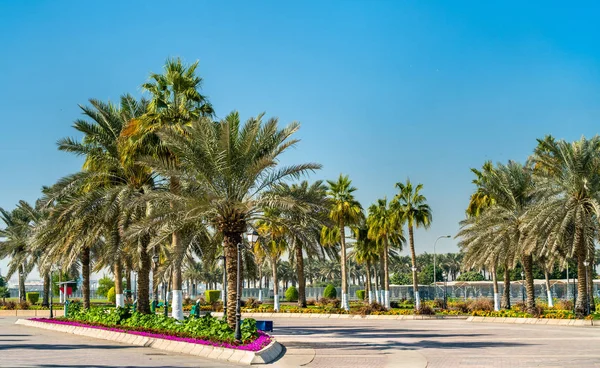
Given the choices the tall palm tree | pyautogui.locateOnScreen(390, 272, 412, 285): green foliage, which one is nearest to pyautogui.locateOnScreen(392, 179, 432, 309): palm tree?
the tall palm tree

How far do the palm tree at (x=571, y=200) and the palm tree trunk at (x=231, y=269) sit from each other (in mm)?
18348

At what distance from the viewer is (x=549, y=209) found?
A: 3531 centimetres

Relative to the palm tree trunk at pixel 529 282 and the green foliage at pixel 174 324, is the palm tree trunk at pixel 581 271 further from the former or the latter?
the green foliage at pixel 174 324

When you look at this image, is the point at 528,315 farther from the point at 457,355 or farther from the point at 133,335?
the point at 133,335

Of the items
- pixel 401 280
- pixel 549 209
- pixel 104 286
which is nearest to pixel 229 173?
pixel 549 209

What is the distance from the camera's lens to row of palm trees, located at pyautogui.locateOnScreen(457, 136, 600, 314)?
35.2m

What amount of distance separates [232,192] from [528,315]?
23151 millimetres

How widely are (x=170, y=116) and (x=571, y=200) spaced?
2074 centimetres

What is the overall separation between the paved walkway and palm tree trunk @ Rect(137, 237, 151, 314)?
9.53 feet

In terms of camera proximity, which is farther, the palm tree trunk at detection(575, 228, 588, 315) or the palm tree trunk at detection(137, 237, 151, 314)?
the palm tree trunk at detection(575, 228, 588, 315)

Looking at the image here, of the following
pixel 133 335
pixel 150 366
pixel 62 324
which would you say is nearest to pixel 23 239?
pixel 62 324

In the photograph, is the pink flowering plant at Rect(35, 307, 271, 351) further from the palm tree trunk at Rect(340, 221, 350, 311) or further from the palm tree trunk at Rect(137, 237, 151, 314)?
the palm tree trunk at Rect(340, 221, 350, 311)

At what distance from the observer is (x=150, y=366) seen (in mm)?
17328

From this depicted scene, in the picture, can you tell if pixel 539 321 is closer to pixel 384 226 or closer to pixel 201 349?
pixel 384 226
